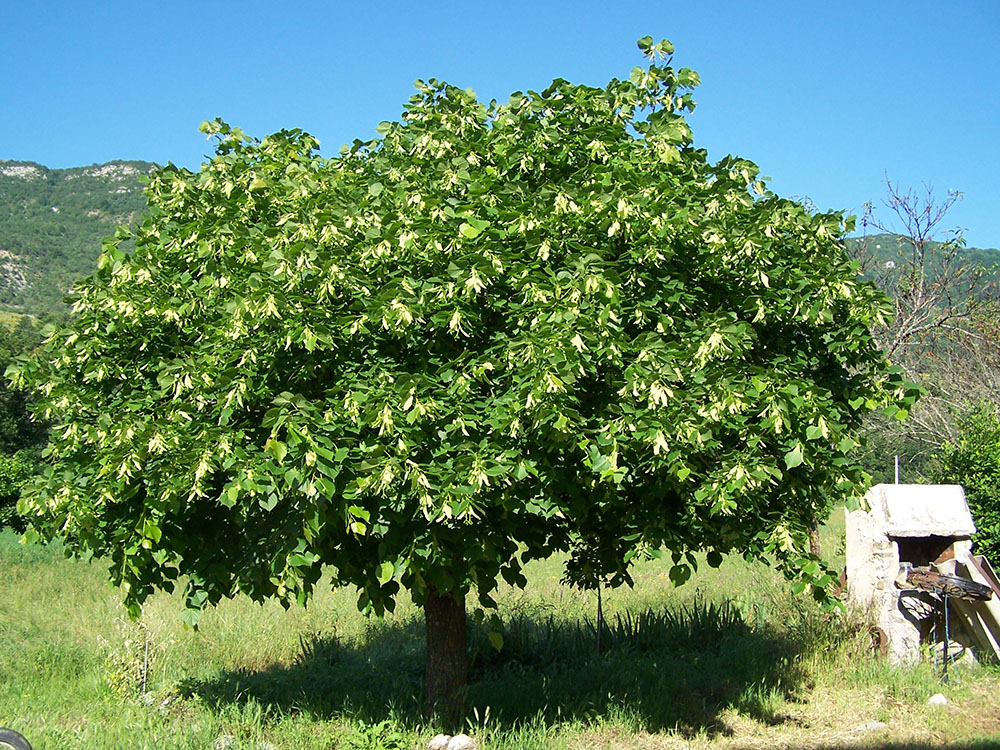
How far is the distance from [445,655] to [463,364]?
2762 millimetres

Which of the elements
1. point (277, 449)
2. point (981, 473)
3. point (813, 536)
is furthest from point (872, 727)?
point (277, 449)

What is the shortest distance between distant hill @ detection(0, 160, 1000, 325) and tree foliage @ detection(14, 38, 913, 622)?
92240mm

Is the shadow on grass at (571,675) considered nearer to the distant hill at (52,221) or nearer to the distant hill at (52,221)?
the distant hill at (52,221)

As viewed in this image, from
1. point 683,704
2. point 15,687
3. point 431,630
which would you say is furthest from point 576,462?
point 15,687

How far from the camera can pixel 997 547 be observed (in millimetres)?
9336

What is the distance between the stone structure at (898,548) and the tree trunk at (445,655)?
4.09 m

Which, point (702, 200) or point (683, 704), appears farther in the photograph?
point (683, 704)

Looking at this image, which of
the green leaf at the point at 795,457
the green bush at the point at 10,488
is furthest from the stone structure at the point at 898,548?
the green bush at the point at 10,488

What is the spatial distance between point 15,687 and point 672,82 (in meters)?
7.62

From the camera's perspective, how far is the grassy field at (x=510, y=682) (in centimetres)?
668

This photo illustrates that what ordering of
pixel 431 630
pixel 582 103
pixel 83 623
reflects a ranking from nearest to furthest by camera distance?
pixel 582 103, pixel 431 630, pixel 83 623

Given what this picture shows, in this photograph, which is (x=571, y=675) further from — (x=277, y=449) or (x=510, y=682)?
(x=277, y=449)

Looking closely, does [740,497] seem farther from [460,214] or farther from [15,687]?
[15,687]

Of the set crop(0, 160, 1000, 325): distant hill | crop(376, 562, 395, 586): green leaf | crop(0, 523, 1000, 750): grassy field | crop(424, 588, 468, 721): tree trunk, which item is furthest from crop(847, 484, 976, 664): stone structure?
crop(0, 160, 1000, 325): distant hill
